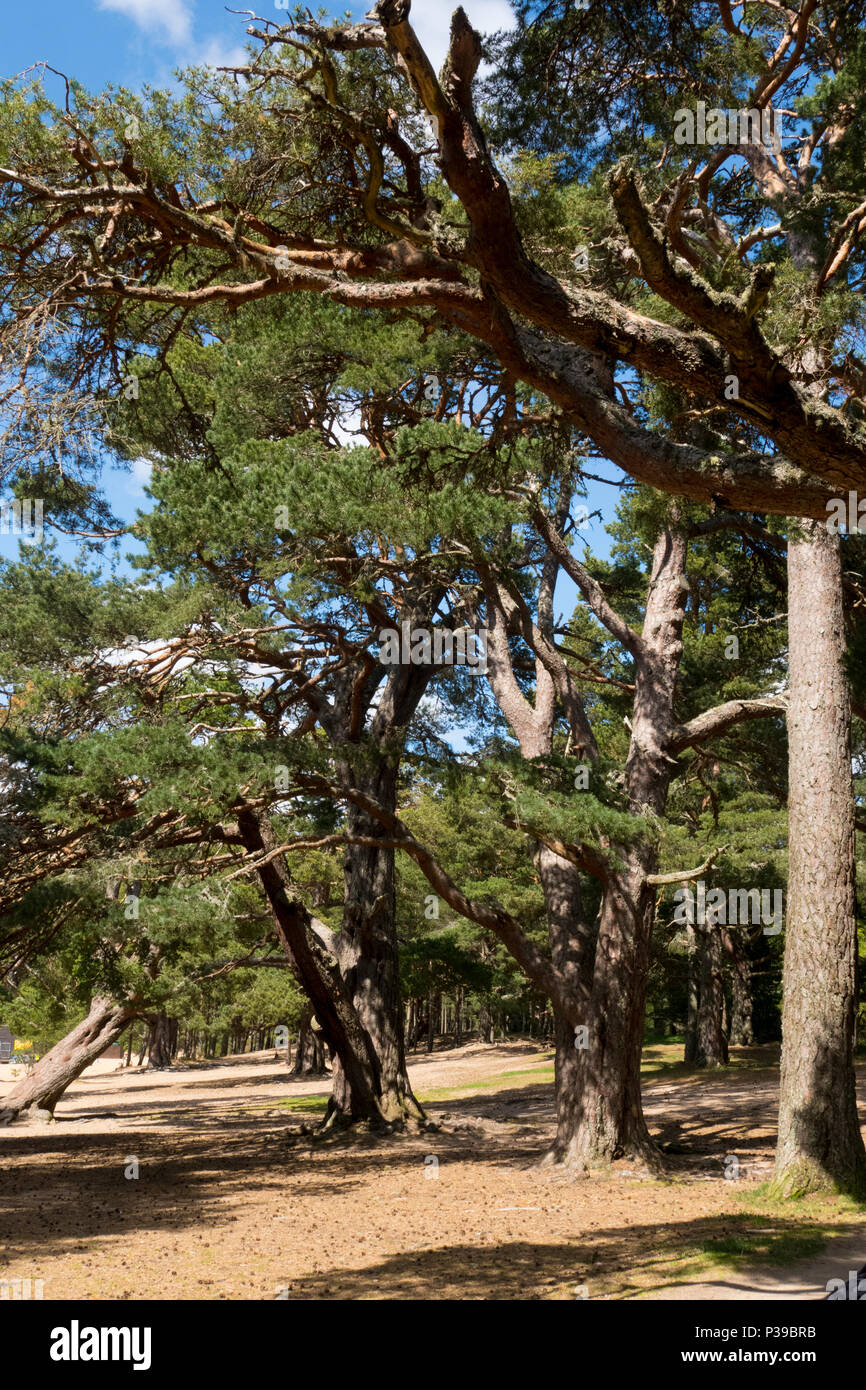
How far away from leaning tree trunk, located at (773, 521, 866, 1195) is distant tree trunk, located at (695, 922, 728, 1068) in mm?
11784

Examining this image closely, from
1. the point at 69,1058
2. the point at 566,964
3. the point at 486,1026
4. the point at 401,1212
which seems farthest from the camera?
the point at 486,1026

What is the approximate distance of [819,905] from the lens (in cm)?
885

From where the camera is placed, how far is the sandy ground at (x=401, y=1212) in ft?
19.1

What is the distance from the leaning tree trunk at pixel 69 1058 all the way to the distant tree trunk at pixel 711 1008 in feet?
37.4

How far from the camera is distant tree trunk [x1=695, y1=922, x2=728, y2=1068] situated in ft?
67.1

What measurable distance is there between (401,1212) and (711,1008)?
45.1ft

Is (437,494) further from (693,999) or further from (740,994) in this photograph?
(740,994)

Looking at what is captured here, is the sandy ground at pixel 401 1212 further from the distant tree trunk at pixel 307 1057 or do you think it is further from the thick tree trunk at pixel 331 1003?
the distant tree trunk at pixel 307 1057

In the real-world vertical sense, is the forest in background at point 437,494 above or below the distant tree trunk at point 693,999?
above

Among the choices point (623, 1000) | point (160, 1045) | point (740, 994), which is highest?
point (623, 1000)

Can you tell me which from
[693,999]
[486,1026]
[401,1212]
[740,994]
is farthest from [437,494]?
[486,1026]

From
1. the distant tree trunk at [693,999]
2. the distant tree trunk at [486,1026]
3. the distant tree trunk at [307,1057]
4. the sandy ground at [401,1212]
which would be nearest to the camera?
the sandy ground at [401,1212]

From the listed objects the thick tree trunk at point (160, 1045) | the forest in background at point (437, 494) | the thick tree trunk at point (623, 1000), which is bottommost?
the thick tree trunk at point (160, 1045)

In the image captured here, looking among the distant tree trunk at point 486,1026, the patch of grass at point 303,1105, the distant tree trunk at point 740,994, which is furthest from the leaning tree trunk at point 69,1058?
the distant tree trunk at point 486,1026
